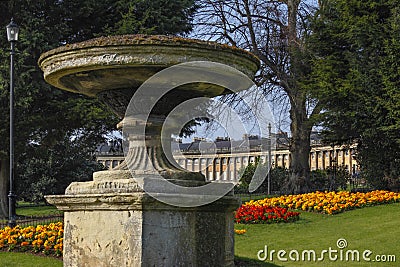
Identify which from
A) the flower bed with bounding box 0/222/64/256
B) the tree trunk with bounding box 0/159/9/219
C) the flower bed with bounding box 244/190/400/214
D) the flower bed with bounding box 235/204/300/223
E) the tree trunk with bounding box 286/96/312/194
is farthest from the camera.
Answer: the tree trunk with bounding box 286/96/312/194

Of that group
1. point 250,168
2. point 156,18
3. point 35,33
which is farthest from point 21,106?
point 250,168

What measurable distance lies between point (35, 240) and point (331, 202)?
785cm

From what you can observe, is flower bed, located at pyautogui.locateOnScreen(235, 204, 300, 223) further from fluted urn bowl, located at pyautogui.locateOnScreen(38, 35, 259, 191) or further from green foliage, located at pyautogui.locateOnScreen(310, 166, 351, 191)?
green foliage, located at pyautogui.locateOnScreen(310, 166, 351, 191)

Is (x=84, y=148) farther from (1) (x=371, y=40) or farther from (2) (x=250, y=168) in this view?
(1) (x=371, y=40)

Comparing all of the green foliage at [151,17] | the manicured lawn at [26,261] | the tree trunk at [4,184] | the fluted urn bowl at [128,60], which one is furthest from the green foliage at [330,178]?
the fluted urn bowl at [128,60]

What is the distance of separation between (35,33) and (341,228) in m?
11.6

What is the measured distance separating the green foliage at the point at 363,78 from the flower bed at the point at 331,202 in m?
2.95

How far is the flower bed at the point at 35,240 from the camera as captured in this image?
950cm

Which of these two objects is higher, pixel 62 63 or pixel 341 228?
pixel 62 63

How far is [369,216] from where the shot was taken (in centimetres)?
1320

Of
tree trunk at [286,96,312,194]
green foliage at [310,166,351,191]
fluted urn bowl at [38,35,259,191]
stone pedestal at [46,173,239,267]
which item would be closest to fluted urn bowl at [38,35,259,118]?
fluted urn bowl at [38,35,259,191]

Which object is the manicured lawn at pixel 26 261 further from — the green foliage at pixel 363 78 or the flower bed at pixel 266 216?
the green foliage at pixel 363 78

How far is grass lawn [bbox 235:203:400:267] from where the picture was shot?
366 inches

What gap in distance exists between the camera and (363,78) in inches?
734
